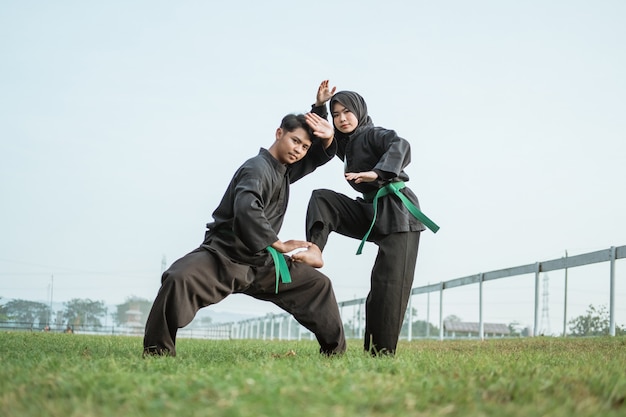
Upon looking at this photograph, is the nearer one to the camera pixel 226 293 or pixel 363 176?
pixel 226 293

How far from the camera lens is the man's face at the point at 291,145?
5.59m

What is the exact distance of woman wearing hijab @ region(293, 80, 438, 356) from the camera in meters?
5.74

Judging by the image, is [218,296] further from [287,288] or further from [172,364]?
[172,364]

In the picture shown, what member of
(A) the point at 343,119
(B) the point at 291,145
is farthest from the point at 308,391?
(A) the point at 343,119

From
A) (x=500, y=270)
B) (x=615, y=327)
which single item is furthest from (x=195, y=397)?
(x=500, y=270)

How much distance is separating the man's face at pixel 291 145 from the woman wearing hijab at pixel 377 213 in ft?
1.32

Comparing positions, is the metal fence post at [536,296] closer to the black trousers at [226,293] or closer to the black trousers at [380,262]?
the black trousers at [380,262]

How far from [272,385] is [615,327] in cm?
768

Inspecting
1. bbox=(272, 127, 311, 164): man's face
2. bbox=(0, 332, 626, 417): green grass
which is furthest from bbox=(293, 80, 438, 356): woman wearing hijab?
bbox=(0, 332, 626, 417): green grass

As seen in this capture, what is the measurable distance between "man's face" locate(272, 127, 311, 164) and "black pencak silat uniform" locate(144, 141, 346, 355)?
8cm

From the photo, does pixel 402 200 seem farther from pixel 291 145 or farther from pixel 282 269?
pixel 282 269

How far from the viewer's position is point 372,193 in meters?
5.96

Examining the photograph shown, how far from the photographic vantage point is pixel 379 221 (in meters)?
5.84

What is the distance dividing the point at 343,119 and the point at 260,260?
1417 millimetres
